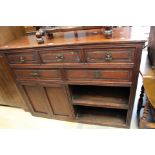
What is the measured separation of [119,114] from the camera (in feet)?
5.92

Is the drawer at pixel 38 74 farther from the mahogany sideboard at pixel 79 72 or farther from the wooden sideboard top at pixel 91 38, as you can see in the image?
the wooden sideboard top at pixel 91 38

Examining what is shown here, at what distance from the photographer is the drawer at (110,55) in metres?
1.17

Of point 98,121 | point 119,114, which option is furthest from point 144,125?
point 98,121

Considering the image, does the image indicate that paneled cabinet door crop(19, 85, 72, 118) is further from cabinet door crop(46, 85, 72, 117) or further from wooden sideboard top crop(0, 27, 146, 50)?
wooden sideboard top crop(0, 27, 146, 50)

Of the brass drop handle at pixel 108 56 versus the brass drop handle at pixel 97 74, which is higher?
the brass drop handle at pixel 108 56

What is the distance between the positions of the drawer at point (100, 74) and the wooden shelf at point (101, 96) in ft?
0.94

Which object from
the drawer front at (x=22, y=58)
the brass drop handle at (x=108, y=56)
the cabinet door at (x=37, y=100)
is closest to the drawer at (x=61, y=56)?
the drawer front at (x=22, y=58)

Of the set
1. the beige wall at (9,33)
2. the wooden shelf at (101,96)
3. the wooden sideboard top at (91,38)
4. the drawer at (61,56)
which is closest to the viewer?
the wooden sideboard top at (91,38)

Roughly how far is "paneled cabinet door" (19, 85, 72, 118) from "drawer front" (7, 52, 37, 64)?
0.34 m

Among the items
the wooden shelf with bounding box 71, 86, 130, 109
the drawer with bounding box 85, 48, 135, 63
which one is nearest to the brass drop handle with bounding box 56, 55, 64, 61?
the drawer with bounding box 85, 48, 135, 63

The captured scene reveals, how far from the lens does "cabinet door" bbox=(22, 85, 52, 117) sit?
173cm

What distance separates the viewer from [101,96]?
166 centimetres

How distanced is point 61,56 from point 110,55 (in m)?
0.44

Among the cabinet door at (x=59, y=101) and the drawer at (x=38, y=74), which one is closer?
the drawer at (x=38, y=74)
